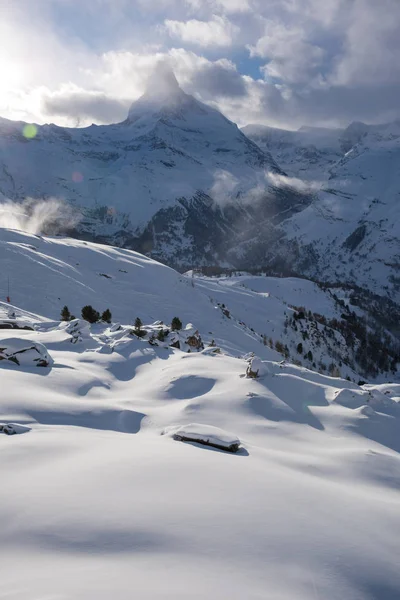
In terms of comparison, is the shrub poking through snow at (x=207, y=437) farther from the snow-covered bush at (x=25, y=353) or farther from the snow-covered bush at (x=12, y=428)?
the snow-covered bush at (x=25, y=353)

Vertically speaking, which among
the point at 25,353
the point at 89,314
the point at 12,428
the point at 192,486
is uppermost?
the point at 89,314

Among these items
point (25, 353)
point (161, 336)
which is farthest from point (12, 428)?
point (161, 336)

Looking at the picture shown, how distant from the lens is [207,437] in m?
7.31

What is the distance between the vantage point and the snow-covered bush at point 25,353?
38.0ft

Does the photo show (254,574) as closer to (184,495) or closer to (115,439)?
(184,495)

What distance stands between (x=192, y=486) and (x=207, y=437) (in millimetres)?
2277

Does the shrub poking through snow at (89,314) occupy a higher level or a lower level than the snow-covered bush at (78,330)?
higher

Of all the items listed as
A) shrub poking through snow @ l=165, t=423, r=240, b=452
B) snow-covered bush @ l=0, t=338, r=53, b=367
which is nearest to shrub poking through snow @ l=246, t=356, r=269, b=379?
shrub poking through snow @ l=165, t=423, r=240, b=452

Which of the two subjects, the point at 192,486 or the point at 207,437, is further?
the point at 207,437

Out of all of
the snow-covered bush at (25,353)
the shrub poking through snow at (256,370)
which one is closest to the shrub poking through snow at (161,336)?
the shrub poking through snow at (256,370)

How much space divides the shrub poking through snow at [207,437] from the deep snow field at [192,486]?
169mm

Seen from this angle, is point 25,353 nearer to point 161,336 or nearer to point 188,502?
point 161,336

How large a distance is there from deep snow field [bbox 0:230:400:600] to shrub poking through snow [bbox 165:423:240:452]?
0.17 meters

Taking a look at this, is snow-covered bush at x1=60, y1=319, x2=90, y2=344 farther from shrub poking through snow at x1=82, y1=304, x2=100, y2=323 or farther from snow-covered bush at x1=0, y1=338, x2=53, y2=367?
snow-covered bush at x1=0, y1=338, x2=53, y2=367
